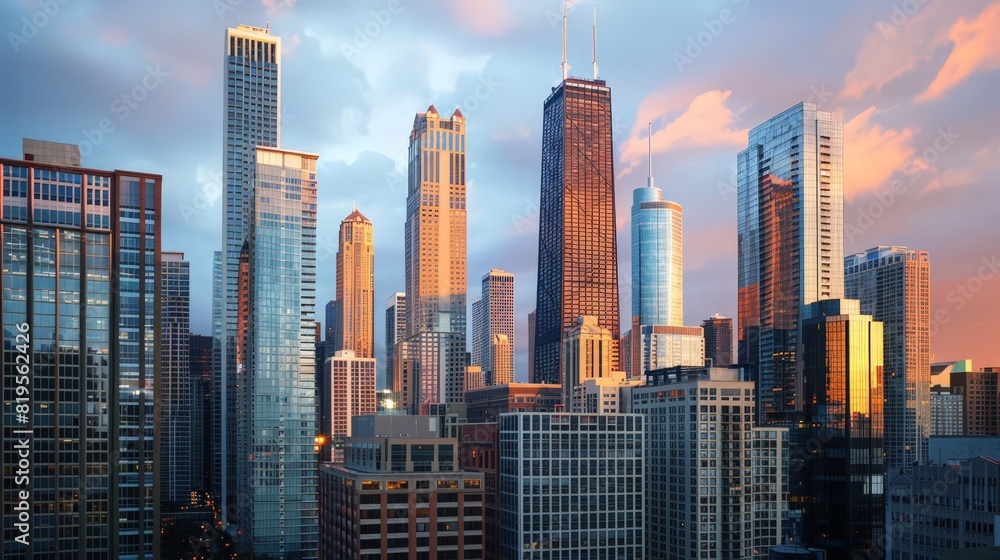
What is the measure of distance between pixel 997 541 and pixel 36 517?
130 m

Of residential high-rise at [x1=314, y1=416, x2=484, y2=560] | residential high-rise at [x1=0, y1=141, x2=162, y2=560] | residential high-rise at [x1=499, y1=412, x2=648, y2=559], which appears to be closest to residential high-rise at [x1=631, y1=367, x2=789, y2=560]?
residential high-rise at [x1=499, y1=412, x2=648, y2=559]

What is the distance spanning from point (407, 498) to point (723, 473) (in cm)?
7116

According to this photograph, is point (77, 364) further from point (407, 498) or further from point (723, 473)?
point (723, 473)

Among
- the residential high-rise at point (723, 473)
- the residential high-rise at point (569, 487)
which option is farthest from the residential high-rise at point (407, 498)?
the residential high-rise at point (723, 473)

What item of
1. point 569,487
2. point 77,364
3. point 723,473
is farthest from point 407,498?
point 723,473

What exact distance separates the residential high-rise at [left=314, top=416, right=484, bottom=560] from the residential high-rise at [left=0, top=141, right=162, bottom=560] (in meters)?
30.7

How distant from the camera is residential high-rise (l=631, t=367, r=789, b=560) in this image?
177875 millimetres

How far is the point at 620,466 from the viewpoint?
165 m

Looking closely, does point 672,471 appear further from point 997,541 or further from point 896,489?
point 997,541

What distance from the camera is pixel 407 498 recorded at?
464 feet

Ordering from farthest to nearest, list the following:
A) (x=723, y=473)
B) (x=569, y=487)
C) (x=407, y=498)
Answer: (x=723, y=473) < (x=569, y=487) < (x=407, y=498)

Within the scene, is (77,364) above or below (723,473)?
above

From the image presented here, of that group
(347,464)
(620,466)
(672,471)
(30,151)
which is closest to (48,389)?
(30,151)

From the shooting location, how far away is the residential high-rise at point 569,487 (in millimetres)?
157250
